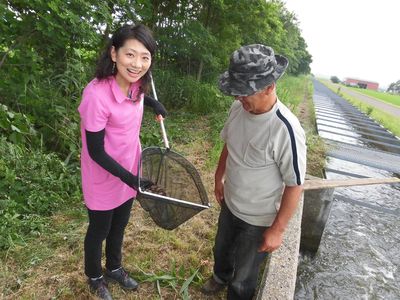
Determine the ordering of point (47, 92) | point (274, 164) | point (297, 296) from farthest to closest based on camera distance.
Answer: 1. point (47, 92)
2. point (297, 296)
3. point (274, 164)

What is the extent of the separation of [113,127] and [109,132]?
35 millimetres

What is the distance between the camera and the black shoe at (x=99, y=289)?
2.20m

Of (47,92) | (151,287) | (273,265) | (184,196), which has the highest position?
(47,92)

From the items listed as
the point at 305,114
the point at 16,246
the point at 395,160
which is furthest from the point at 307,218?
the point at 305,114

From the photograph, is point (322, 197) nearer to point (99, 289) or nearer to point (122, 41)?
point (99, 289)

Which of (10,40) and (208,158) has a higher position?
Answer: (10,40)

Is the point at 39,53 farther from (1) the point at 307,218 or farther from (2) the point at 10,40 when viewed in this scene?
(1) the point at 307,218

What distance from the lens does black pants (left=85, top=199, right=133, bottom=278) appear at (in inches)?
77.0

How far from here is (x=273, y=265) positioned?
2236 millimetres

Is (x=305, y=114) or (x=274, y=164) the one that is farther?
(x=305, y=114)

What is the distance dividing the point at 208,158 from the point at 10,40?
119 inches

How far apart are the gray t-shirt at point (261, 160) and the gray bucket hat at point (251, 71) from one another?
0.19 m

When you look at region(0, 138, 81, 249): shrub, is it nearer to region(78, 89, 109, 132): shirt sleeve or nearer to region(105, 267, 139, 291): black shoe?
region(105, 267, 139, 291): black shoe

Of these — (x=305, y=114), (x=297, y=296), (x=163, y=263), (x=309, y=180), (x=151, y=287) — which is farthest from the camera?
(x=305, y=114)
